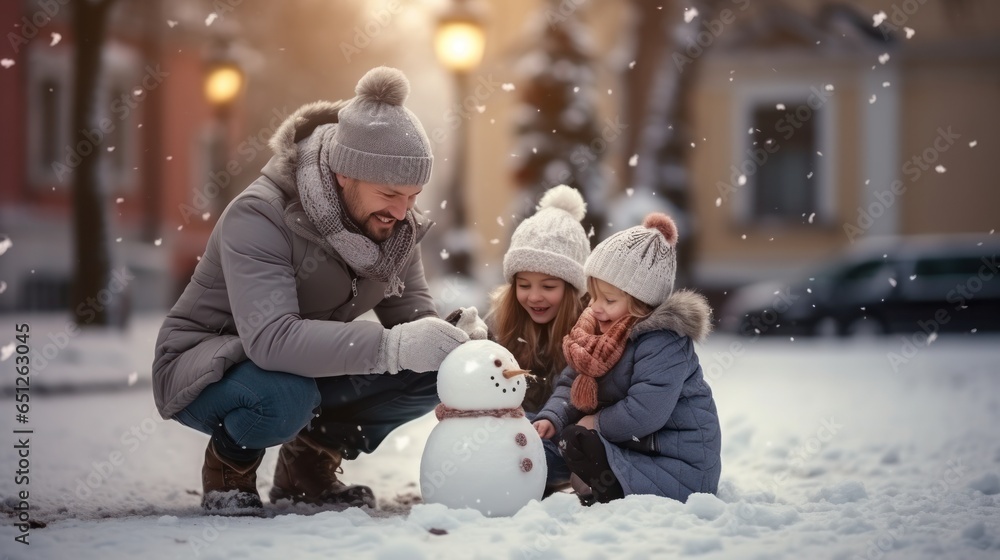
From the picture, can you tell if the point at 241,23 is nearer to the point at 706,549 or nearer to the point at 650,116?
the point at 650,116

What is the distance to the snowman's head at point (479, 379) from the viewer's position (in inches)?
133

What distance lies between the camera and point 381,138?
3492 mm

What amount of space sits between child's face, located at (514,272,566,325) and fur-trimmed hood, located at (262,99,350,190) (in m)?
1.04

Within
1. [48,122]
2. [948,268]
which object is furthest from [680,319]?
[48,122]

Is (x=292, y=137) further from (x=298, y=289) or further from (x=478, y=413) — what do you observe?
(x=478, y=413)

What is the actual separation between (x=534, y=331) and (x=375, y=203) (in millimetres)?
993

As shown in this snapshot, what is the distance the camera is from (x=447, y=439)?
341cm

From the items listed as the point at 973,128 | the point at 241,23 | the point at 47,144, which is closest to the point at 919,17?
the point at 973,128

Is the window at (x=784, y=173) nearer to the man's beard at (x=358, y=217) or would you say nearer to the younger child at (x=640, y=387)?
the younger child at (x=640, y=387)

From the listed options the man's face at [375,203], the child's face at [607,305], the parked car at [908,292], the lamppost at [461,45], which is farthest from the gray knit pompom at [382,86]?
the parked car at [908,292]

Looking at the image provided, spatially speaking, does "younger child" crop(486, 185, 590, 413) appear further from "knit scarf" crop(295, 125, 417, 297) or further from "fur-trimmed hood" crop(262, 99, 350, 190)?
"fur-trimmed hood" crop(262, 99, 350, 190)

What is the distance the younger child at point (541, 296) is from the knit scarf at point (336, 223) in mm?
636

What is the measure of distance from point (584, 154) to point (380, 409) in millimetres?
7717

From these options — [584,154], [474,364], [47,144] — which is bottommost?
[474,364]
